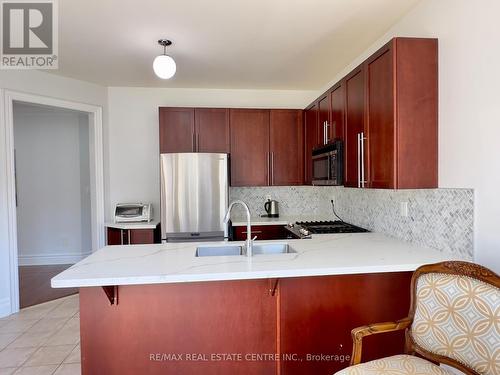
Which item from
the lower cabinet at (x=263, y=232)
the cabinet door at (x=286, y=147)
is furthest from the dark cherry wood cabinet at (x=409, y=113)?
the cabinet door at (x=286, y=147)

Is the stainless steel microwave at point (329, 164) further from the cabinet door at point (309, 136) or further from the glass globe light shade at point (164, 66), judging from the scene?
the glass globe light shade at point (164, 66)

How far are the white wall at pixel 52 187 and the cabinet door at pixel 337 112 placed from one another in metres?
3.94

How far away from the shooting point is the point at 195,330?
1.79 metres

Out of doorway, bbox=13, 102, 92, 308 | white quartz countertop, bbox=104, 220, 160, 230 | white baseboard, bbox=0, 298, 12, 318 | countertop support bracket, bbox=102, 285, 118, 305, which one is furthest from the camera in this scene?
doorway, bbox=13, 102, 92, 308

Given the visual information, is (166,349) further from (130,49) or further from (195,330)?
(130,49)

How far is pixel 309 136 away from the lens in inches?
144

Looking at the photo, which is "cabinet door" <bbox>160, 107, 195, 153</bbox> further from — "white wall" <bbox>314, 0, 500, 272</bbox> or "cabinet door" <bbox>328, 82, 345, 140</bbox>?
"white wall" <bbox>314, 0, 500, 272</bbox>

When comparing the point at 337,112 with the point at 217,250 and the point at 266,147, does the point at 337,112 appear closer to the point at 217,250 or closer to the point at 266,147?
the point at 266,147

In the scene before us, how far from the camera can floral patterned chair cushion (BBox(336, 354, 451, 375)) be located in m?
1.32

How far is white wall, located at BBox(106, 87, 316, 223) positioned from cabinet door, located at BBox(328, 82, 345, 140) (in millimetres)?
1638

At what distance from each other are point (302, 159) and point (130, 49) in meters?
2.19

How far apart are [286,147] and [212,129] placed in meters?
0.92

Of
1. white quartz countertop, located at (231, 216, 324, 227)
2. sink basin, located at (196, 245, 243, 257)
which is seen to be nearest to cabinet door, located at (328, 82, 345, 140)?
white quartz countertop, located at (231, 216, 324, 227)

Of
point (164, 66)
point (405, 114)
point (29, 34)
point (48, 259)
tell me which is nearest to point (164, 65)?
point (164, 66)
